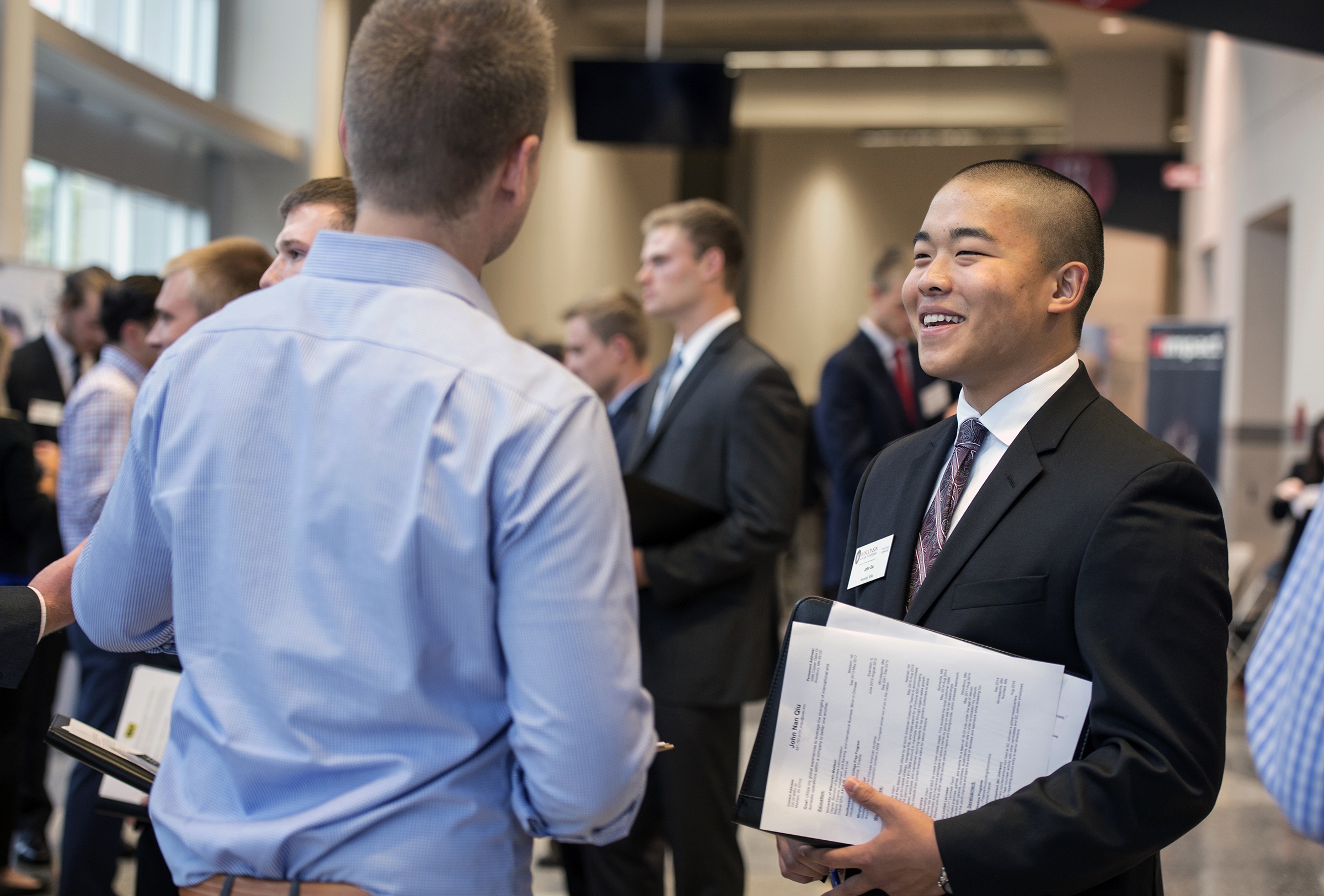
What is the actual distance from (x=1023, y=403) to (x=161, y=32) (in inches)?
344

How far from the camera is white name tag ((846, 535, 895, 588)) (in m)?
1.71

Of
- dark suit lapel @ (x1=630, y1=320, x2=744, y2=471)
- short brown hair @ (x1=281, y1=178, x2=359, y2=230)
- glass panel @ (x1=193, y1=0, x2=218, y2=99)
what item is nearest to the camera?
short brown hair @ (x1=281, y1=178, x2=359, y2=230)

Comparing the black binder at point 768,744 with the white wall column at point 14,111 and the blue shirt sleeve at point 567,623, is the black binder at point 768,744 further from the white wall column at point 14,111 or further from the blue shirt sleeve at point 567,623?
the white wall column at point 14,111

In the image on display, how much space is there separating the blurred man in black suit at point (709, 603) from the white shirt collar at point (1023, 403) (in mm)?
1370

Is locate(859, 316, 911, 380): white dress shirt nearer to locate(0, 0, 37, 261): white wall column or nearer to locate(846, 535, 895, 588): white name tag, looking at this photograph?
locate(846, 535, 895, 588): white name tag

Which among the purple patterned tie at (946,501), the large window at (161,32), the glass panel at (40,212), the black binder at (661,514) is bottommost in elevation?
the black binder at (661,514)

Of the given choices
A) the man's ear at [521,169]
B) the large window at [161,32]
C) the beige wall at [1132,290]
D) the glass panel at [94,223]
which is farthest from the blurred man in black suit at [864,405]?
the beige wall at [1132,290]

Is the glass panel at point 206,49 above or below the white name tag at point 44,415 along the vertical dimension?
above

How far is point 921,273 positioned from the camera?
1713 mm

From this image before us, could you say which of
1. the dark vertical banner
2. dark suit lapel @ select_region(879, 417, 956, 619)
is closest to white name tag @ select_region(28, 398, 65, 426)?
dark suit lapel @ select_region(879, 417, 956, 619)

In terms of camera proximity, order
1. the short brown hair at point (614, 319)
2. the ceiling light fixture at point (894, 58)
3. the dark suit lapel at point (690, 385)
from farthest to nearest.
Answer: the ceiling light fixture at point (894, 58) < the short brown hair at point (614, 319) < the dark suit lapel at point (690, 385)

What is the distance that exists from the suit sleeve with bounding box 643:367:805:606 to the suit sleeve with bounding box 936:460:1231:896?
1562 millimetres

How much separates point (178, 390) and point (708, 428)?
2.03 metres

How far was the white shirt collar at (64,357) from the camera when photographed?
17.0 ft
